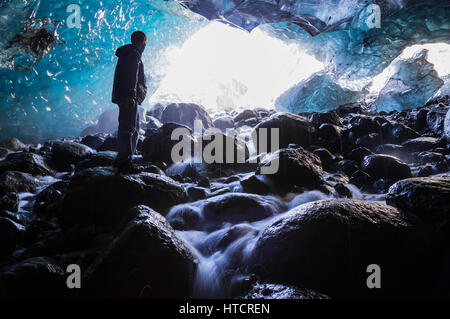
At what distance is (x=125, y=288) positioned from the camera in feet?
6.52

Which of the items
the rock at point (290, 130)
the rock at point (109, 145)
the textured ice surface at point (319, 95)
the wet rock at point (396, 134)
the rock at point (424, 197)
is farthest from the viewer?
the textured ice surface at point (319, 95)

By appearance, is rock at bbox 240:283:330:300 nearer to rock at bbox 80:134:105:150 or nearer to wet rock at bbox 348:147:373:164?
wet rock at bbox 348:147:373:164

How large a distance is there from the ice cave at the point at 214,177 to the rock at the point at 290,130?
0.05 metres

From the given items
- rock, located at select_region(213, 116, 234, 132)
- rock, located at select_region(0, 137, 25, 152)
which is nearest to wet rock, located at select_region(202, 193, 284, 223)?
rock, located at select_region(0, 137, 25, 152)

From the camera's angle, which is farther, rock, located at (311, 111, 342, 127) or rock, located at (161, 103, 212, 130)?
rock, located at (161, 103, 212, 130)

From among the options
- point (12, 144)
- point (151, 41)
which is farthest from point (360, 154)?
point (12, 144)

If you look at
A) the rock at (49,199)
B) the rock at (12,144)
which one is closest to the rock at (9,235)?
the rock at (49,199)

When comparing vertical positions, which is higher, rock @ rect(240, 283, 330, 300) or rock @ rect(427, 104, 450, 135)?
rock @ rect(427, 104, 450, 135)

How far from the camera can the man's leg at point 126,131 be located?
388cm

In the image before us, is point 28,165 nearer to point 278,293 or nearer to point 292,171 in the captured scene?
point 292,171

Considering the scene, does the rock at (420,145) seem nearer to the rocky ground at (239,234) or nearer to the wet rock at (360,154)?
the wet rock at (360,154)

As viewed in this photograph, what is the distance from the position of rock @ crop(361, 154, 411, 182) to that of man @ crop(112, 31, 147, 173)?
15.5ft

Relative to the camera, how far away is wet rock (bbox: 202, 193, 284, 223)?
11.0ft
